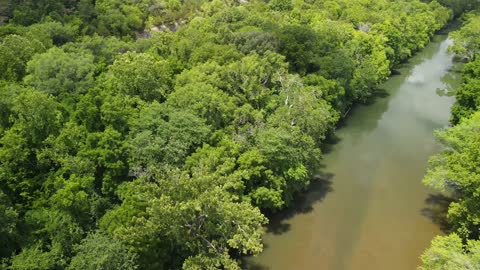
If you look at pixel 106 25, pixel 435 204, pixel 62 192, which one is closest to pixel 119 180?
pixel 62 192

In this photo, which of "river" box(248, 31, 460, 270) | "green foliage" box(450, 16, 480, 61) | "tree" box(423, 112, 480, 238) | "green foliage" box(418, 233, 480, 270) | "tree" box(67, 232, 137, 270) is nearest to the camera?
"tree" box(67, 232, 137, 270)

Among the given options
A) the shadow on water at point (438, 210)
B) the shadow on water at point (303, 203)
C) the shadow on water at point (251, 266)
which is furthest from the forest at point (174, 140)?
the shadow on water at point (438, 210)

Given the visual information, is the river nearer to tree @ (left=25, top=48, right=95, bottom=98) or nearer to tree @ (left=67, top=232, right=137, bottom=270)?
tree @ (left=67, top=232, right=137, bottom=270)

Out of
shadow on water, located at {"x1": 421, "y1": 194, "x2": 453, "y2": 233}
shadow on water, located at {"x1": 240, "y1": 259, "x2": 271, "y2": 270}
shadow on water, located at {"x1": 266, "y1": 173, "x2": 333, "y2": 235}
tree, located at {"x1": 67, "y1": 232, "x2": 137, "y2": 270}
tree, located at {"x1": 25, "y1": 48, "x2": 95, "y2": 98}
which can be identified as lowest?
A: shadow on water, located at {"x1": 240, "y1": 259, "x2": 271, "y2": 270}

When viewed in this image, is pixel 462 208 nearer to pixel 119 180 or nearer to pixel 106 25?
pixel 119 180

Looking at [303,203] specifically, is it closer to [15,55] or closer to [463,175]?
[463,175]

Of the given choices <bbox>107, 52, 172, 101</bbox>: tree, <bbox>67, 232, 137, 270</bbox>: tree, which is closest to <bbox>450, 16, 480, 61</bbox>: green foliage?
<bbox>107, 52, 172, 101</bbox>: tree
